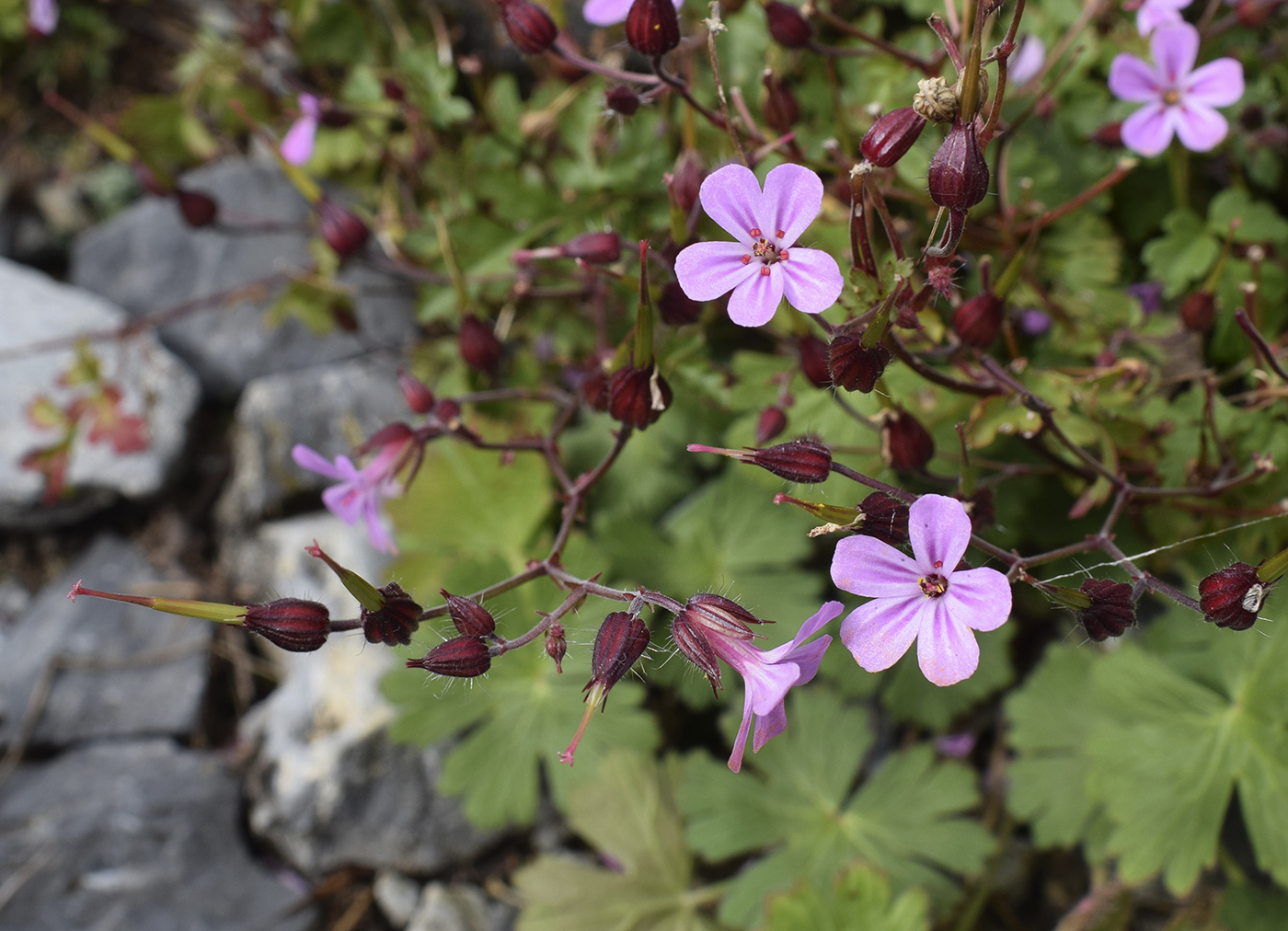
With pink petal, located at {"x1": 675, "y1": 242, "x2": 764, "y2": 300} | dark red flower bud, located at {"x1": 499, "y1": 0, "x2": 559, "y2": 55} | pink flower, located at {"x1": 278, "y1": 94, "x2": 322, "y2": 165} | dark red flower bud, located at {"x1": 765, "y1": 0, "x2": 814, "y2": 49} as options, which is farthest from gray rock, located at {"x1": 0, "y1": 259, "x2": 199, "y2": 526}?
pink petal, located at {"x1": 675, "y1": 242, "x2": 764, "y2": 300}

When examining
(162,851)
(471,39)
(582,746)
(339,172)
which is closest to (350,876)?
(162,851)

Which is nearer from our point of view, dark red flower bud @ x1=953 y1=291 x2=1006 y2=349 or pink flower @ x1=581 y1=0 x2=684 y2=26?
dark red flower bud @ x1=953 y1=291 x2=1006 y2=349

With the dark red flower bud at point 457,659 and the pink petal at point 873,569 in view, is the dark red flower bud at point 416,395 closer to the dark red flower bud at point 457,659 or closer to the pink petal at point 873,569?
the dark red flower bud at point 457,659

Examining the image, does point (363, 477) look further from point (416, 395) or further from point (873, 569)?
point (873, 569)

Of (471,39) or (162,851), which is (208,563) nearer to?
(162,851)

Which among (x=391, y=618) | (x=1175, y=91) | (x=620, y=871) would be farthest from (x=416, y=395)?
(x=1175, y=91)

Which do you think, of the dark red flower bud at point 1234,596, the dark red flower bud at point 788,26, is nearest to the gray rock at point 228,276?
the dark red flower bud at point 788,26

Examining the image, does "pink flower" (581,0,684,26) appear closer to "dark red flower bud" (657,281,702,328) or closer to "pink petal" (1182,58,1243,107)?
"dark red flower bud" (657,281,702,328)
